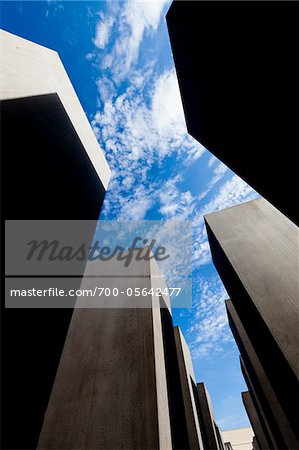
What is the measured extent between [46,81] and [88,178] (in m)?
2.16

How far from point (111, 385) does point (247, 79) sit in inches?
182

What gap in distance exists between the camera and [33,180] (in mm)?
3672

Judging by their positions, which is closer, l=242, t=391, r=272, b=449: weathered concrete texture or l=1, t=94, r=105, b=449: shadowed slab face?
l=1, t=94, r=105, b=449: shadowed slab face

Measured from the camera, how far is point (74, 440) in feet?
10.6

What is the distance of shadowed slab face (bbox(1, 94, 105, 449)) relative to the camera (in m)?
2.97

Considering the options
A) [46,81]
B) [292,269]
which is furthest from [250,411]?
[46,81]

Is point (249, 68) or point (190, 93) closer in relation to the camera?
point (249, 68)

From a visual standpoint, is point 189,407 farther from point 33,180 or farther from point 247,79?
point 247,79

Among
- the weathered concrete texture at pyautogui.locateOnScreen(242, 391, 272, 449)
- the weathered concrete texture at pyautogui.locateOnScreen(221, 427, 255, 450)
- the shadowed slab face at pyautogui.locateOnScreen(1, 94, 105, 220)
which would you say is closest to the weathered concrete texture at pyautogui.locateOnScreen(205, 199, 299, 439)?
the shadowed slab face at pyautogui.locateOnScreen(1, 94, 105, 220)

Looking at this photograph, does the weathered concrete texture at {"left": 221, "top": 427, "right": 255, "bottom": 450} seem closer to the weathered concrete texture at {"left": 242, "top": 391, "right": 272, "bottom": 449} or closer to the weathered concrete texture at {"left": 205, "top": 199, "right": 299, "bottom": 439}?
the weathered concrete texture at {"left": 242, "top": 391, "right": 272, "bottom": 449}

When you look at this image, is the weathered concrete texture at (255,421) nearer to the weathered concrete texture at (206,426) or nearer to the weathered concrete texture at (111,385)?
the weathered concrete texture at (206,426)

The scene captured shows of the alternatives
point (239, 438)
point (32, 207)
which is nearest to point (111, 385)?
point (32, 207)

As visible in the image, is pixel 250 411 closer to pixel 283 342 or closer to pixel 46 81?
pixel 283 342

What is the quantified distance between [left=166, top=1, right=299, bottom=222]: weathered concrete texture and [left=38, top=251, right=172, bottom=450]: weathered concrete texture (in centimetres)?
293
